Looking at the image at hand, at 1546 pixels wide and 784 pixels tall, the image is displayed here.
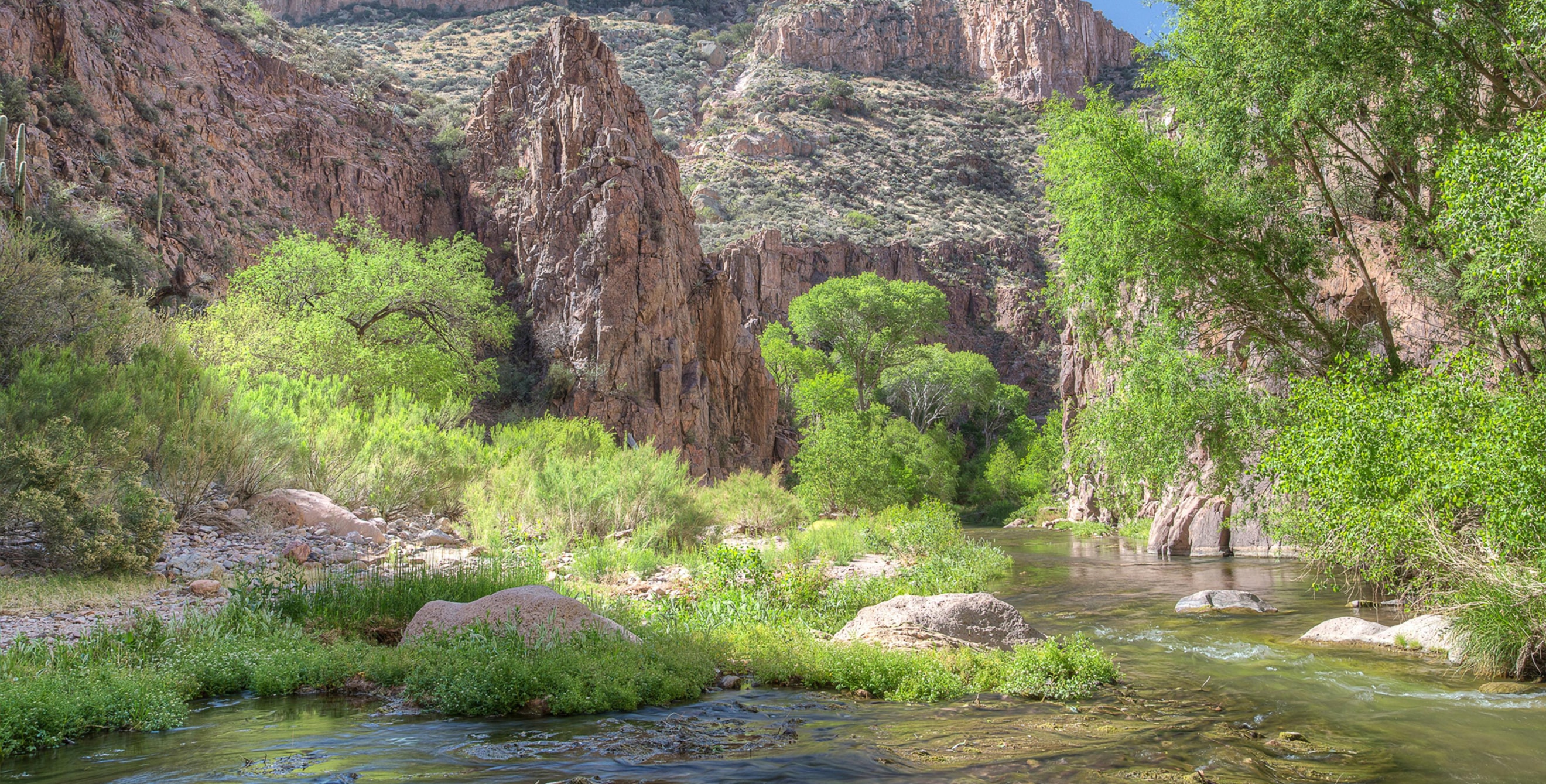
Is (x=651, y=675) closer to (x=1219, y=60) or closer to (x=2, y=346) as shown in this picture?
(x=2, y=346)

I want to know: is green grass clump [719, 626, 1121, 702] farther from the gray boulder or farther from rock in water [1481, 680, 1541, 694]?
the gray boulder

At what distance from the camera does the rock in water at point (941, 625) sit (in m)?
9.83

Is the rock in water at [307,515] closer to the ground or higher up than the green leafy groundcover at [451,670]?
higher up

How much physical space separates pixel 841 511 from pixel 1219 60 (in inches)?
666

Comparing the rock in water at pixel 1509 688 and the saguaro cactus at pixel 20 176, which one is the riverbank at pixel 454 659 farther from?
the saguaro cactus at pixel 20 176

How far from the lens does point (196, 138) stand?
118 feet

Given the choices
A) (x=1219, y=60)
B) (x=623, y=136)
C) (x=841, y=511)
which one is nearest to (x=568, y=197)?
(x=623, y=136)

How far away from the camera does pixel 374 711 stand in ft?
25.0

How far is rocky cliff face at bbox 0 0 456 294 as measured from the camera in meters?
29.4

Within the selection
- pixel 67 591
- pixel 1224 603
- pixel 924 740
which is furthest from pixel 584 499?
pixel 924 740

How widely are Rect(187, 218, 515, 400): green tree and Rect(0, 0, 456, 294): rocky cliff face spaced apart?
2.89 meters

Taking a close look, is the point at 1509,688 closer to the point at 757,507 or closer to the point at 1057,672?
the point at 1057,672

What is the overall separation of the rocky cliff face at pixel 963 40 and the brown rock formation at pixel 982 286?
24.9 meters

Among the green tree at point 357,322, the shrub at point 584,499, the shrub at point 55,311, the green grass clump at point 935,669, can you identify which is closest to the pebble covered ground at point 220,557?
the shrub at point 584,499
